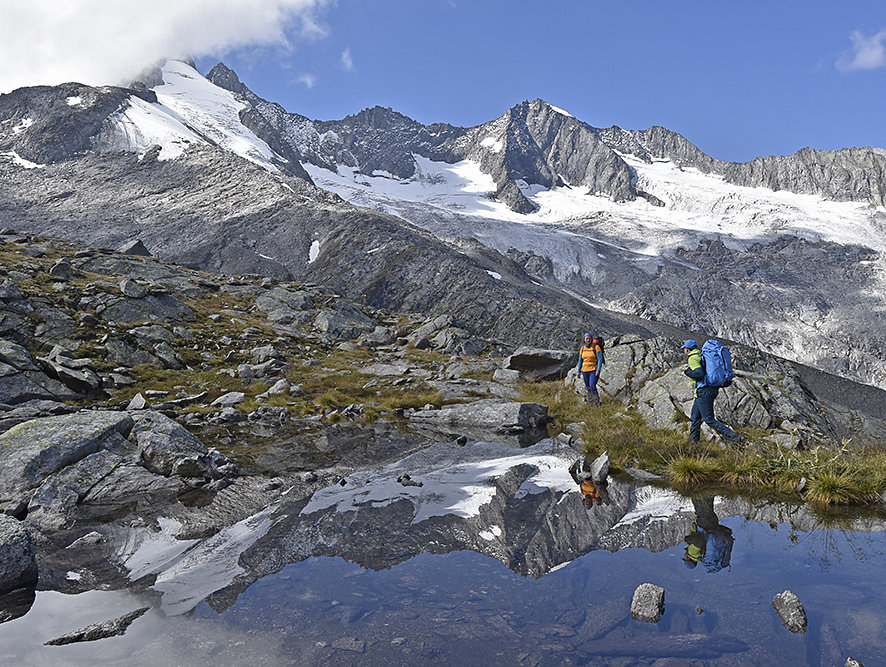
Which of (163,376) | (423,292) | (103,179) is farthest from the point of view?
(103,179)

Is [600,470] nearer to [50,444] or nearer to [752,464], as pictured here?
Answer: [752,464]

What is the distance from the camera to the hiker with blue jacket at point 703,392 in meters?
11.1

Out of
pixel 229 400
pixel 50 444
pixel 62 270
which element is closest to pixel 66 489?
pixel 50 444

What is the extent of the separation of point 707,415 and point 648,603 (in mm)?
7478

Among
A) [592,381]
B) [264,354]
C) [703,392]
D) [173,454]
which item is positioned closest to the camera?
[173,454]

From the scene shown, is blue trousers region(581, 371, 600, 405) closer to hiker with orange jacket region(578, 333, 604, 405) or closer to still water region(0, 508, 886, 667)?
hiker with orange jacket region(578, 333, 604, 405)

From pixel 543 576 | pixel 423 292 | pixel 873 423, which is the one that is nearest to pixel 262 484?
pixel 543 576

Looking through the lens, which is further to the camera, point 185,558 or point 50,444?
point 50,444

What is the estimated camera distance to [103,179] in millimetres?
109688

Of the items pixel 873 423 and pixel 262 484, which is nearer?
pixel 262 484

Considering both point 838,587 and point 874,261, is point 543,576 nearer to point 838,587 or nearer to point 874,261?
point 838,587

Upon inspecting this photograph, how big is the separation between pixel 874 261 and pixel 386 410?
206 m

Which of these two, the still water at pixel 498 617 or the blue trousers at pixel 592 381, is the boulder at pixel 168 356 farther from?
the still water at pixel 498 617

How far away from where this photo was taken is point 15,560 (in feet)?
18.6
